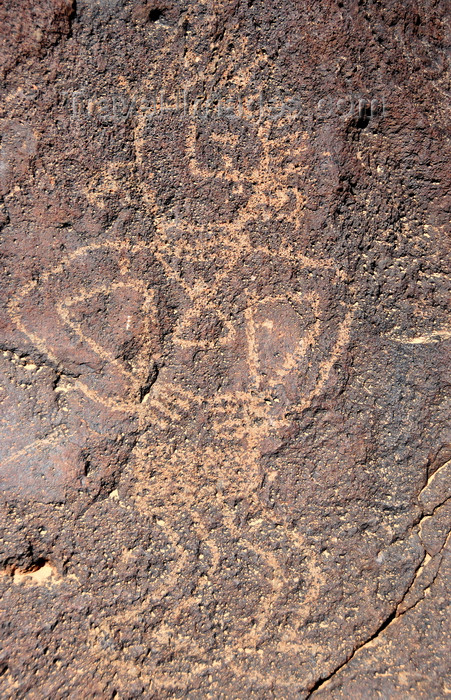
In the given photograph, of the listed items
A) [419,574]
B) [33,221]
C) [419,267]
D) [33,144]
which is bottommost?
[419,574]

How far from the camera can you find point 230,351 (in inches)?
42.7

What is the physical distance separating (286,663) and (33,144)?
102 centimetres

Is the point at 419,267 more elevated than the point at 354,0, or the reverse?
the point at 354,0

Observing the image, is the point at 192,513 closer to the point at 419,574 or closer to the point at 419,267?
the point at 419,574

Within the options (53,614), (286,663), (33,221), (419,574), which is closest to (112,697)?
(53,614)

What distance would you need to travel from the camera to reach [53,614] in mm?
1043

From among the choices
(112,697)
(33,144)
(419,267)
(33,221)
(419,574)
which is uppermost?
(33,144)

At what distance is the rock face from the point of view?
1.04m

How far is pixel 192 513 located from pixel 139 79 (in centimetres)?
78

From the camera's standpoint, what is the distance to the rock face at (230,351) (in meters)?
1.04

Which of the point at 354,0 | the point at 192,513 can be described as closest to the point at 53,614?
the point at 192,513

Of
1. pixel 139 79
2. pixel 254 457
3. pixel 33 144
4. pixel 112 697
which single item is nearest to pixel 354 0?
pixel 139 79

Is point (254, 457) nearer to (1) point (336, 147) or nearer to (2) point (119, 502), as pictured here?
(2) point (119, 502)

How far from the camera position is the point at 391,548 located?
3.57 ft
